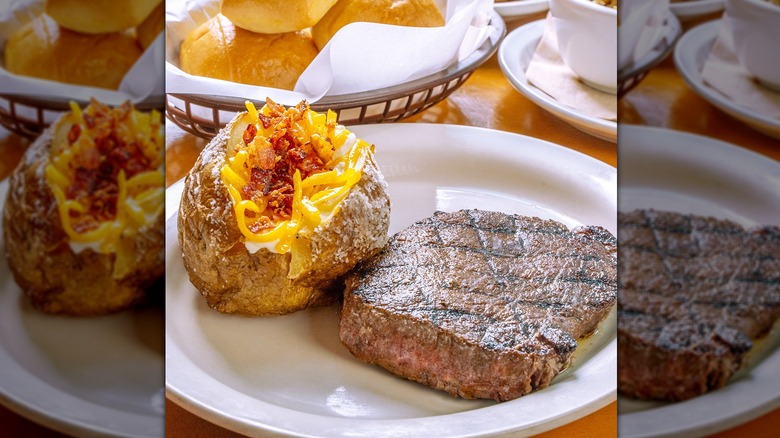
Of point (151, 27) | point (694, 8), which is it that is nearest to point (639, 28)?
point (694, 8)

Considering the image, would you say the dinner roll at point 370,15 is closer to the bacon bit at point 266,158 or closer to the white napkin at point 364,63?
the white napkin at point 364,63

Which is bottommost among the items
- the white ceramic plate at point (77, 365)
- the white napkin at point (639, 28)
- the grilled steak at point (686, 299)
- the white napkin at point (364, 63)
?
the white napkin at point (364, 63)

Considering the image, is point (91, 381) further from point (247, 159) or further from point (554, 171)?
point (554, 171)

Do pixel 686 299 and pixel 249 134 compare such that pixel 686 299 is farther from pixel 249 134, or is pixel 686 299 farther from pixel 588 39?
pixel 588 39

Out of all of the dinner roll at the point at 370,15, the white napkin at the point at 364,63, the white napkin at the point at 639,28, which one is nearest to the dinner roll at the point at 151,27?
the white napkin at the point at 639,28


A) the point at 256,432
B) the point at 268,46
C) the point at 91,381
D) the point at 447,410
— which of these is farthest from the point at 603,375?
the point at 268,46

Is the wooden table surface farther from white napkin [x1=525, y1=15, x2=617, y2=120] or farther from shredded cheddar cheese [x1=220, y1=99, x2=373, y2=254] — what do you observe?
shredded cheddar cheese [x1=220, y1=99, x2=373, y2=254]
